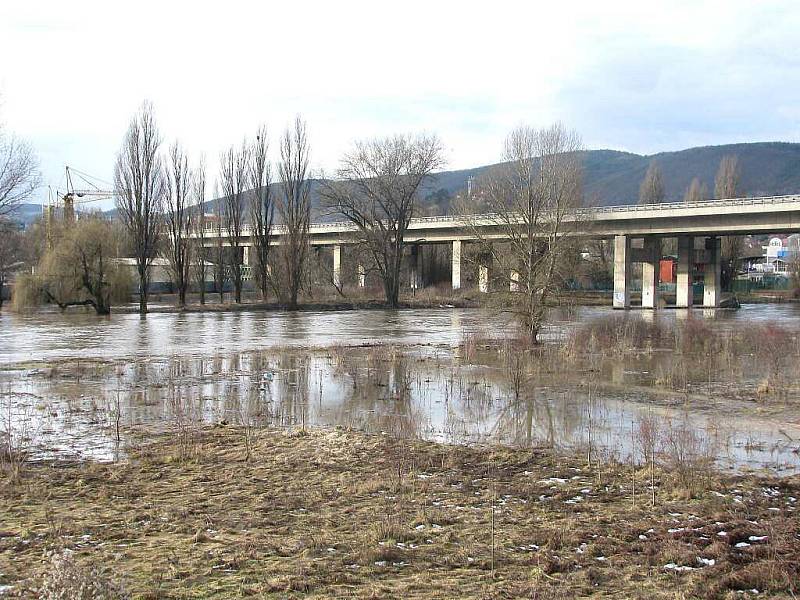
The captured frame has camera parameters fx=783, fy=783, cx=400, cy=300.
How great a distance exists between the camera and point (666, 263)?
105 metres

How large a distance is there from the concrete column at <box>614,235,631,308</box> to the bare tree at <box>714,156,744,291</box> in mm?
28882

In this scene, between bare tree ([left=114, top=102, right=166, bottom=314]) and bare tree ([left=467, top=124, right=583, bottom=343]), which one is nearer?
bare tree ([left=467, top=124, right=583, bottom=343])

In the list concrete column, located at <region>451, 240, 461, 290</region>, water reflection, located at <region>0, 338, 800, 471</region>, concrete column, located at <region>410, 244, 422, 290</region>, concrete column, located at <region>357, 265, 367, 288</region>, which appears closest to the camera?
water reflection, located at <region>0, 338, 800, 471</region>

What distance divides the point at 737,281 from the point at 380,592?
329ft

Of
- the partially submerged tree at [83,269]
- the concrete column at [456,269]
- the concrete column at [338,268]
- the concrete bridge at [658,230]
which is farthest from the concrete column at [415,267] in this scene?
the partially submerged tree at [83,269]

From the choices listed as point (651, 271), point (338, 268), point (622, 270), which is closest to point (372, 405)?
point (622, 270)

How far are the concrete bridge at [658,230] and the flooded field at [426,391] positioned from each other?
25.2m

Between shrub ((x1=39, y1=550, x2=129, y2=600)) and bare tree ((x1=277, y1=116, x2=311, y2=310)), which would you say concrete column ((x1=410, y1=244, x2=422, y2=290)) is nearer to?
bare tree ((x1=277, y1=116, x2=311, y2=310))

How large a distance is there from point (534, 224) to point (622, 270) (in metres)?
42.5

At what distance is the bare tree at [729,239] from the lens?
9356 centimetres

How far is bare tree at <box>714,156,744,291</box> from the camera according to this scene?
93.6 m

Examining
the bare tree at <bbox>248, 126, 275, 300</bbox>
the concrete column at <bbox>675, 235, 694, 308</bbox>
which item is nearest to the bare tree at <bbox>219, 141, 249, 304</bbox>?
the bare tree at <bbox>248, 126, 275, 300</bbox>

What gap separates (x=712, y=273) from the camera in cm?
7462

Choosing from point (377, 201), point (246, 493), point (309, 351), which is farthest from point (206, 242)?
point (246, 493)
